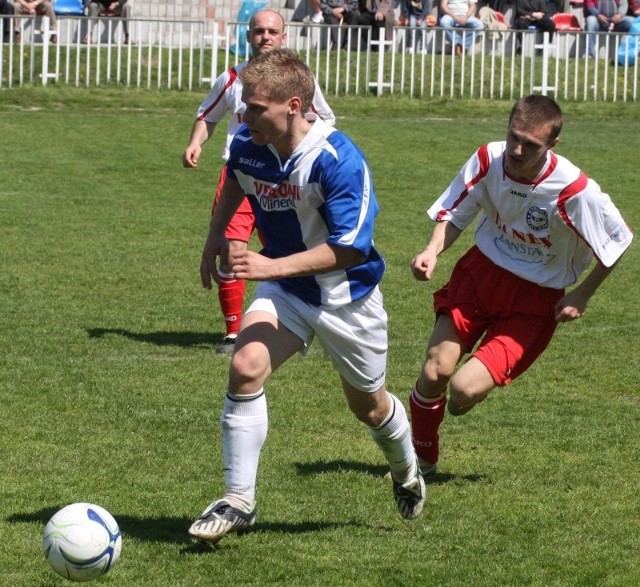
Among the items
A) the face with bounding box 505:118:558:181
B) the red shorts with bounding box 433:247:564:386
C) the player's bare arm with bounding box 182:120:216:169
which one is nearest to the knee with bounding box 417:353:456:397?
the red shorts with bounding box 433:247:564:386

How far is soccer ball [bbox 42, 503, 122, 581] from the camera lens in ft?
15.3

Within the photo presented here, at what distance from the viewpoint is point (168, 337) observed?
9.49 meters

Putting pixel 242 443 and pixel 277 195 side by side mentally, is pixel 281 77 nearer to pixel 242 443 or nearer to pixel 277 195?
pixel 277 195

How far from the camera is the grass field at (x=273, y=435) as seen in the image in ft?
17.1

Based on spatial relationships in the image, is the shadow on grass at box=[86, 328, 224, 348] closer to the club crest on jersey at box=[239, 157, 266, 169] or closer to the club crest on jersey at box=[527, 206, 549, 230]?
the club crest on jersey at box=[527, 206, 549, 230]

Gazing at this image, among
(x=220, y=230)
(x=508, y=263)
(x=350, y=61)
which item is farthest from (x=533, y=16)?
(x=220, y=230)

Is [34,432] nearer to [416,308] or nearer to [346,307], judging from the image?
[346,307]

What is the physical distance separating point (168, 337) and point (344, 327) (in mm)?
4275

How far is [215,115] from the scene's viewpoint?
9539 mm

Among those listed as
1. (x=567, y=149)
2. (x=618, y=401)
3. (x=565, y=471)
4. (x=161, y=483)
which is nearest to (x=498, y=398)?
(x=618, y=401)

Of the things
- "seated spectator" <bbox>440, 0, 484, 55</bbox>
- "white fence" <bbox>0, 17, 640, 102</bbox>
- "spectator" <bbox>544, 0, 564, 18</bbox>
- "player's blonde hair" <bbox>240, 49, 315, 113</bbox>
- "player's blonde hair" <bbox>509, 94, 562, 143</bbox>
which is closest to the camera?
"player's blonde hair" <bbox>240, 49, 315, 113</bbox>

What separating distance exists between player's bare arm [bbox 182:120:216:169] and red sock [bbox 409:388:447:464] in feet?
11.1

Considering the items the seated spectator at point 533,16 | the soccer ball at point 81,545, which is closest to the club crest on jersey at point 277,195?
the soccer ball at point 81,545

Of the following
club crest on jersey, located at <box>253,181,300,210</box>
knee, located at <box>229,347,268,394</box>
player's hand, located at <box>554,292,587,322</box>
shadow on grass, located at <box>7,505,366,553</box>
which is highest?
club crest on jersey, located at <box>253,181,300,210</box>
